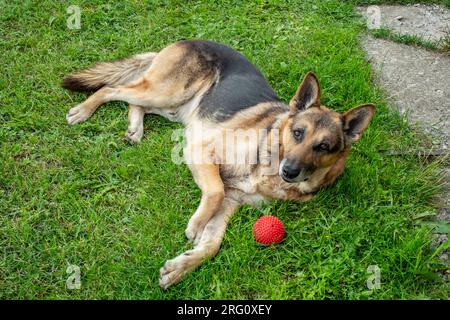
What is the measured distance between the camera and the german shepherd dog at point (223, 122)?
4.20 meters

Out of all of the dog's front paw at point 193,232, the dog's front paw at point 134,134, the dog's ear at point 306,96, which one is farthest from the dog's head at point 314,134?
the dog's front paw at point 134,134

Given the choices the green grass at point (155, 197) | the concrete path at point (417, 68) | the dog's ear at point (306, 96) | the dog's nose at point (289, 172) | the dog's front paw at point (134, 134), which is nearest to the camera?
the green grass at point (155, 197)

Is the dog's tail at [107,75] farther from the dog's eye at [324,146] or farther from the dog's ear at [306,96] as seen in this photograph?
the dog's eye at [324,146]

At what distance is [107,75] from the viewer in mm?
5602

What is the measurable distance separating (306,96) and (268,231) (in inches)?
51.1

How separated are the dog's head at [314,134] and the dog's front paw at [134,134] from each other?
1.66 m

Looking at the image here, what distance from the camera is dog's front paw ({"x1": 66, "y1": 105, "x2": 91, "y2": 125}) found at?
17.1 ft

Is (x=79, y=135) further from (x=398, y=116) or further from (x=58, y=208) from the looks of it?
(x=398, y=116)

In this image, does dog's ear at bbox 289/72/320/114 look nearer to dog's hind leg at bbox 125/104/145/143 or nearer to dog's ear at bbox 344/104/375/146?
dog's ear at bbox 344/104/375/146

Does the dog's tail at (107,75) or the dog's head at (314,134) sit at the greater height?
the dog's head at (314,134)
